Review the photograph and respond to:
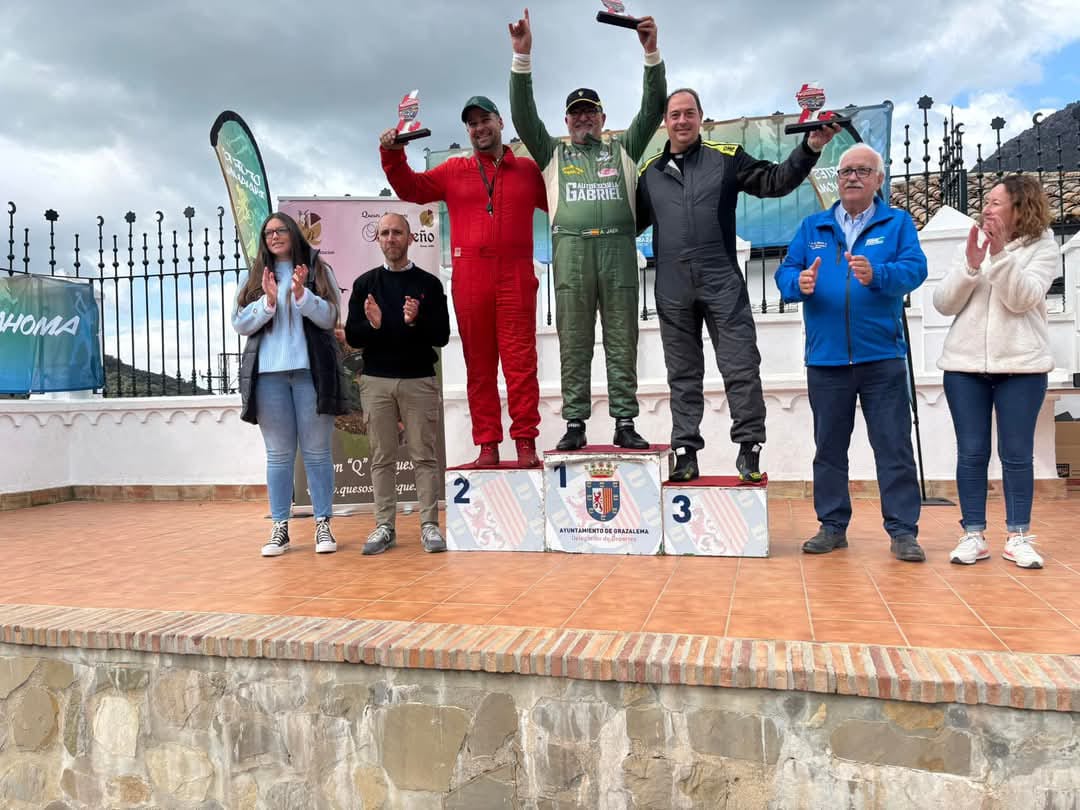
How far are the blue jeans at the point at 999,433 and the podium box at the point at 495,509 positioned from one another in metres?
2.02

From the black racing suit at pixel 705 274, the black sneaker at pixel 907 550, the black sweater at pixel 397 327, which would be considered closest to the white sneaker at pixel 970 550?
the black sneaker at pixel 907 550

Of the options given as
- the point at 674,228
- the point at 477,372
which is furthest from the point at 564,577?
the point at 674,228

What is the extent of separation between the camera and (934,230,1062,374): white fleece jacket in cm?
324

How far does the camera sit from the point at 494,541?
4.10 m

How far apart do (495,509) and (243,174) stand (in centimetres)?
335

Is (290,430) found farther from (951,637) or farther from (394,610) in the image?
(951,637)

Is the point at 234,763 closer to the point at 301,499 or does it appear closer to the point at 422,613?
the point at 422,613

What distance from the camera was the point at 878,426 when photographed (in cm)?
362

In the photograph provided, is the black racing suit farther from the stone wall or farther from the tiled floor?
Result: the stone wall

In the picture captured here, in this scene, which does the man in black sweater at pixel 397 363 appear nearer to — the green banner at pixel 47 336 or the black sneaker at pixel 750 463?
the black sneaker at pixel 750 463

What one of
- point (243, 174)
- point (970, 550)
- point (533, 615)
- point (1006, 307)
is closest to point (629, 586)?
point (533, 615)

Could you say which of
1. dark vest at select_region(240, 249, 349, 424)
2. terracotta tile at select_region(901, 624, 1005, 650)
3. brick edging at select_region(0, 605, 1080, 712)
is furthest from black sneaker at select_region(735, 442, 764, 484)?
dark vest at select_region(240, 249, 349, 424)

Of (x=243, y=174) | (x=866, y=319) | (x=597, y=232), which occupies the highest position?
(x=243, y=174)

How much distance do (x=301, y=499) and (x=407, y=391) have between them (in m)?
2.31
